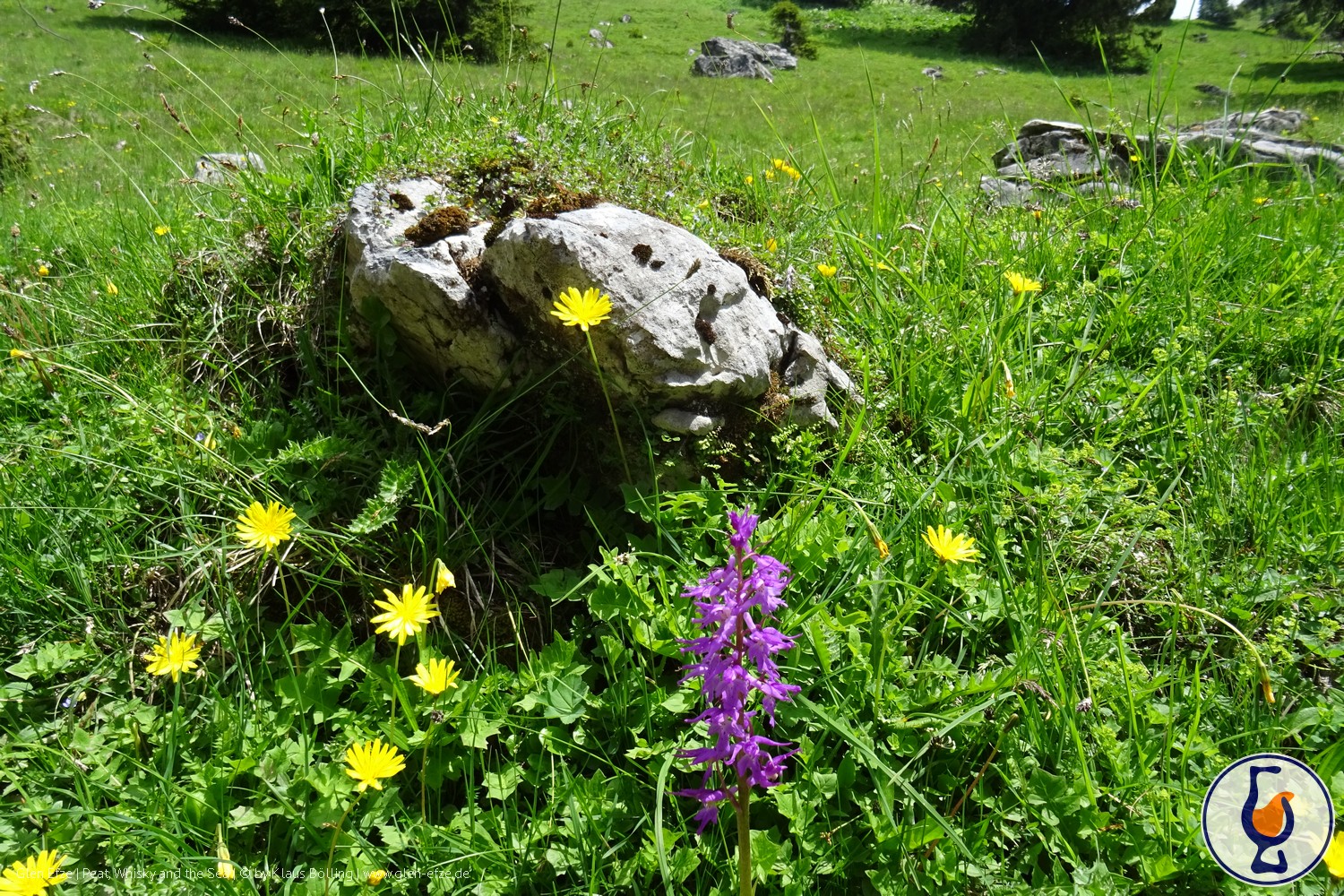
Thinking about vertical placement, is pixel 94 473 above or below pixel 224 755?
→ above

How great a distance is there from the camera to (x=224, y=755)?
1.78 m

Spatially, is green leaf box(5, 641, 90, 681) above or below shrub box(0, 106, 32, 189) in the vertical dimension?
below

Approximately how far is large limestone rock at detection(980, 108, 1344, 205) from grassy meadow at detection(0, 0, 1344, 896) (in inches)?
19.8

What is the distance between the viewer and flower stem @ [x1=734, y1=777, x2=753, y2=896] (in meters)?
1.16

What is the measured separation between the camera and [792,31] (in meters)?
25.1

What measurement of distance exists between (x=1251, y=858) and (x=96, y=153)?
12.8 metres

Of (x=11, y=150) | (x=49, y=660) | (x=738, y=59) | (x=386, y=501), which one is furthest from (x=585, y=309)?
(x=738, y=59)

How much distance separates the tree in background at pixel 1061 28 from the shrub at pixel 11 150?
113 feet

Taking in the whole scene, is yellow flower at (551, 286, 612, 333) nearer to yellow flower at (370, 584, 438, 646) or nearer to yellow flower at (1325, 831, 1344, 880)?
yellow flower at (370, 584, 438, 646)

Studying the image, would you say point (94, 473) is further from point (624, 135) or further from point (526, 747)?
point (624, 135)

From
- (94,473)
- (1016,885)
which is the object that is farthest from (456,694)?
(94,473)

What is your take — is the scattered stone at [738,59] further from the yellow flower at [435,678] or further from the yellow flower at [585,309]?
the yellow flower at [435,678]

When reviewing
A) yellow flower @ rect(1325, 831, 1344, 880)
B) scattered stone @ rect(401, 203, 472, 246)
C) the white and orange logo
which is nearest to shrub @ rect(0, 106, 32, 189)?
scattered stone @ rect(401, 203, 472, 246)

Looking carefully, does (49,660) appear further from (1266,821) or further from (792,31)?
(792,31)
